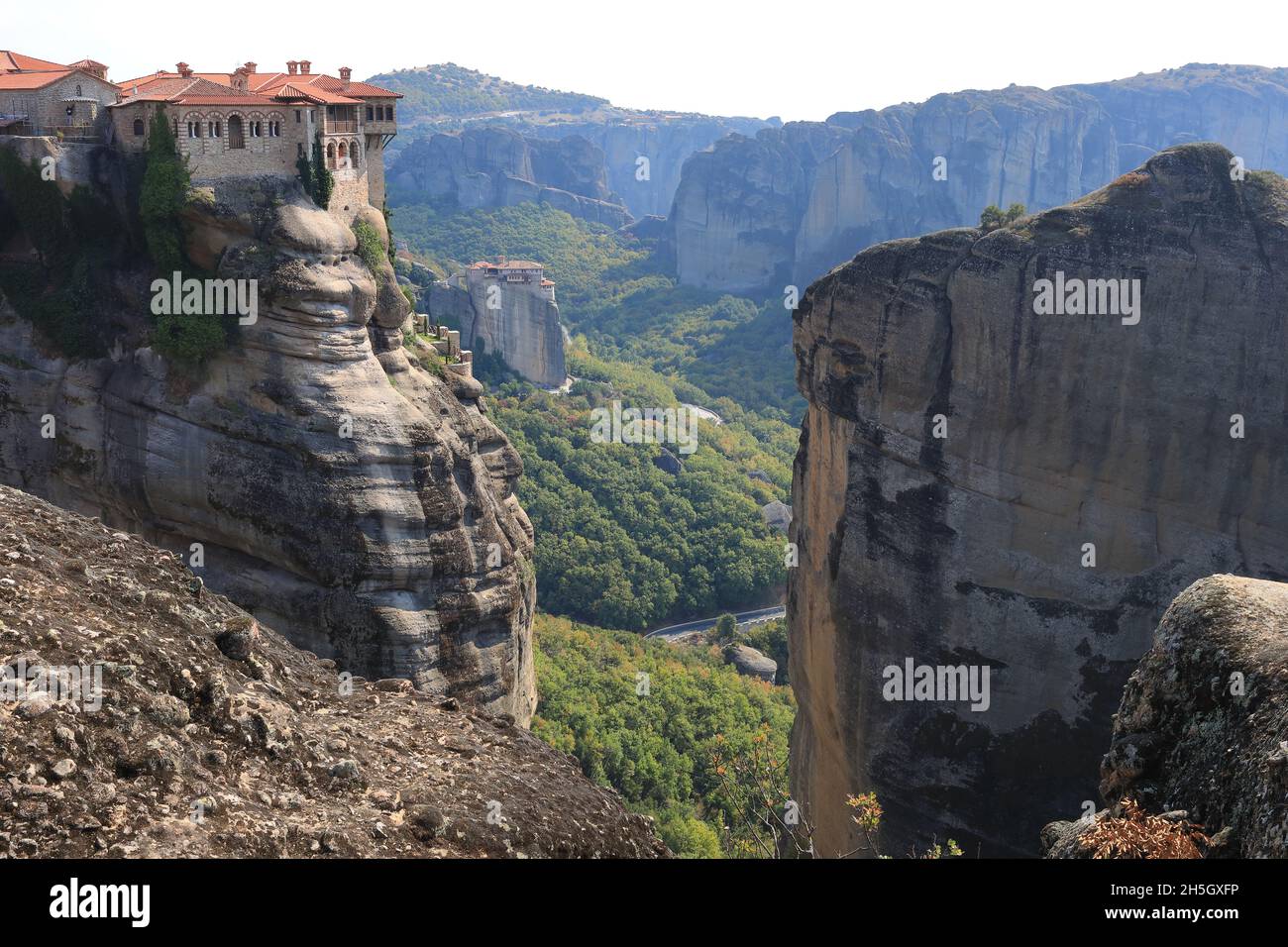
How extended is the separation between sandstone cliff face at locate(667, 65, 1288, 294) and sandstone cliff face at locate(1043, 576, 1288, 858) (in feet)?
441

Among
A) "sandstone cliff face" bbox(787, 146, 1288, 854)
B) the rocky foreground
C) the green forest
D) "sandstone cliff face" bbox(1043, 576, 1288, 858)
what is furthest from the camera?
the green forest

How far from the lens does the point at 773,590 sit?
238 feet

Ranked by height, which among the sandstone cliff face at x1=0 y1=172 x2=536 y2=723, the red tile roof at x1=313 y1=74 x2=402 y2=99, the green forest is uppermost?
the red tile roof at x1=313 y1=74 x2=402 y2=99

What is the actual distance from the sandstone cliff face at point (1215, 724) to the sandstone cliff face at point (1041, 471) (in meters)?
15.2

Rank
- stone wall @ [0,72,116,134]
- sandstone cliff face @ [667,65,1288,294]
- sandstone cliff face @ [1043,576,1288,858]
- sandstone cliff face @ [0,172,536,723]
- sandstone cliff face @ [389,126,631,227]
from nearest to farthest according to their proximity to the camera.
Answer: sandstone cliff face @ [1043,576,1288,858] → sandstone cliff face @ [0,172,536,723] → stone wall @ [0,72,116,134] → sandstone cliff face @ [667,65,1288,294] → sandstone cliff face @ [389,126,631,227]

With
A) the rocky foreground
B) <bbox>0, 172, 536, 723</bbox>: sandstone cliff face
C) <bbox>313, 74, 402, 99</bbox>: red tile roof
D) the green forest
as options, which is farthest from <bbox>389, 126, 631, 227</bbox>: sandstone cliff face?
the rocky foreground

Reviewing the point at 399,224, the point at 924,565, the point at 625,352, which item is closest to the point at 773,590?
the point at 924,565

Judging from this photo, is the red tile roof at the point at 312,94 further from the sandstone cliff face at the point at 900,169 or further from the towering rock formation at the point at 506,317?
the sandstone cliff face at the point at 900,169

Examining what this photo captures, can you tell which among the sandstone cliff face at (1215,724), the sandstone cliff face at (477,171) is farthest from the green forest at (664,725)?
the sandstone cliff face at (477,171)

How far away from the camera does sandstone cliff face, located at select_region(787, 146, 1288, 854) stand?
88.9ft

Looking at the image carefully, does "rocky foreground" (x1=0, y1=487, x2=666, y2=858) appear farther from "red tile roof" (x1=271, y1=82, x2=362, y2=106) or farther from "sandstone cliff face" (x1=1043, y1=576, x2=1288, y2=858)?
"red tile roof" (x1=271, y1=82, x2=362, y2=106)

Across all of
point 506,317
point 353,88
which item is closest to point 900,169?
point 506,317

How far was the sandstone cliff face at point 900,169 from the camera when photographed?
14750 centimetres
